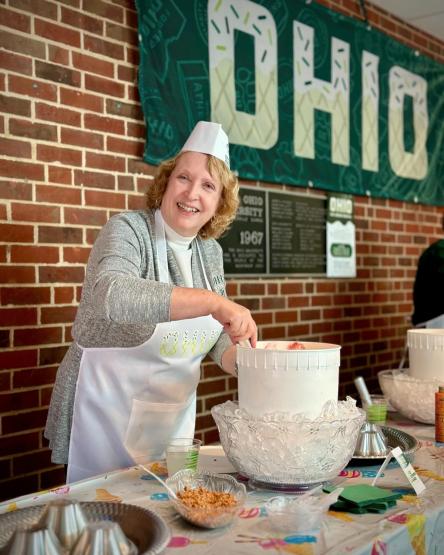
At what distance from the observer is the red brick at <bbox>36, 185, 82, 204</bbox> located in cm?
243

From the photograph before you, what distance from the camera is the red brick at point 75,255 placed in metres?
2.52

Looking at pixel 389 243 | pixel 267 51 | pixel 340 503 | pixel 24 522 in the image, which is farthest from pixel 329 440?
pixel 389 243

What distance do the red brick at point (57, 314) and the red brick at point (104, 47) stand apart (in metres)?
1.01

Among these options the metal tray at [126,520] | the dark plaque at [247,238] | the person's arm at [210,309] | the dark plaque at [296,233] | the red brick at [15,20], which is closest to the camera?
the metal tray at [126,520]

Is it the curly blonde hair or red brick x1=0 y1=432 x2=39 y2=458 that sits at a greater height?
the curly blonde hair

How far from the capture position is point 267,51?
339cm

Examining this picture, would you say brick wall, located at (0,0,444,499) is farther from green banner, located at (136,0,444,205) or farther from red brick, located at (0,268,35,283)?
green banner, located at (136,0,444,205)

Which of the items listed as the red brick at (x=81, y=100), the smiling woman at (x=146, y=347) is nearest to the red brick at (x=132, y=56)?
the red brick at (x=81, y=100)

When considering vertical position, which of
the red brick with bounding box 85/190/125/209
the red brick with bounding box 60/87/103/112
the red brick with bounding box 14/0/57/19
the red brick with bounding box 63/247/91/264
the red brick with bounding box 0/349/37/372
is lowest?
the red brick with bounding box 0/349/37/372

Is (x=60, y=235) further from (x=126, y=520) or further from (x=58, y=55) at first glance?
(x=126, y=520)

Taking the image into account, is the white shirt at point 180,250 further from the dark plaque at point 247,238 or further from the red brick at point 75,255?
the dark plaque at point 247,238

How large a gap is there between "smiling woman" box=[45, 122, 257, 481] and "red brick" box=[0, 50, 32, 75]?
2.28ft

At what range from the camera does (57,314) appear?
2.49m

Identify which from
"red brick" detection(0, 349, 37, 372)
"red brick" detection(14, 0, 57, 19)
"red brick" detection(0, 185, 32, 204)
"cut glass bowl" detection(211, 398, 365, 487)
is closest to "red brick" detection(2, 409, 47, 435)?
"red brick" detection(0, 349, 37, 372)
